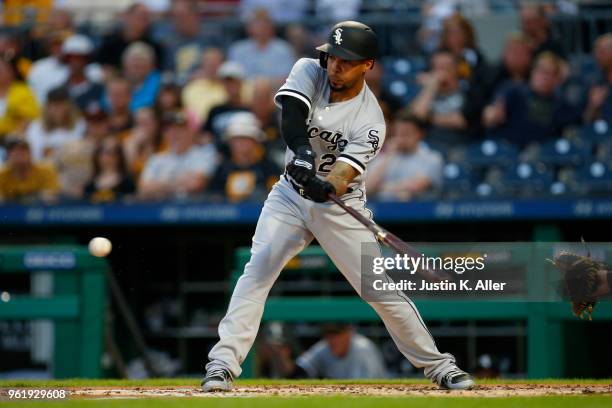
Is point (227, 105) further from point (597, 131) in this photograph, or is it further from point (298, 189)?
point (298, 189)

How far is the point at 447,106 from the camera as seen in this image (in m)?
11.3

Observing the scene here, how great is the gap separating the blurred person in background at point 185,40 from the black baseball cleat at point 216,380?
23.4 feet

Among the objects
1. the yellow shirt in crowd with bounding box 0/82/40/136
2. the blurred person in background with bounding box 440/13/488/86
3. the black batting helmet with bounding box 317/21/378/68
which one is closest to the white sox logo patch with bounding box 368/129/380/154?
the black batting helmet with bounding box 317/21/378/68

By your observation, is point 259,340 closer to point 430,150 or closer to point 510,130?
point 430,150

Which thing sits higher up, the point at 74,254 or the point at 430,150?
the point at 430,150

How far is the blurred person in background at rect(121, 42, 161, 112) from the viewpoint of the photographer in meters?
12.3

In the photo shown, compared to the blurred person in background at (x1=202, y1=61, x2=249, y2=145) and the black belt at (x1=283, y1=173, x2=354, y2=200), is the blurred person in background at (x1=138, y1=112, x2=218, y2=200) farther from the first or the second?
the black belt at (x1=283, y1=173, x2=354, y2=200)

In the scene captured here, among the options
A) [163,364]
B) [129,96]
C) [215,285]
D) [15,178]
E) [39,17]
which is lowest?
[163,364]

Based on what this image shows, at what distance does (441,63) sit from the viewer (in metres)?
11.5

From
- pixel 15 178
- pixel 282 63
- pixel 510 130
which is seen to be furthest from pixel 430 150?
pixel 15 178

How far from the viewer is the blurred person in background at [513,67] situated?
1140 centimetres

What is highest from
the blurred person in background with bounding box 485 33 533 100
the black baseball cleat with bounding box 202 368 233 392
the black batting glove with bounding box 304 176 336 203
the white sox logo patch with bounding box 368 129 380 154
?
the blurred person in background with bounding box 485 33 533 100

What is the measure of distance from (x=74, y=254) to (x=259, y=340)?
1.79 meters

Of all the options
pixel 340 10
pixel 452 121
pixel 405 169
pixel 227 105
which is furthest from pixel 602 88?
pixel 227 105
